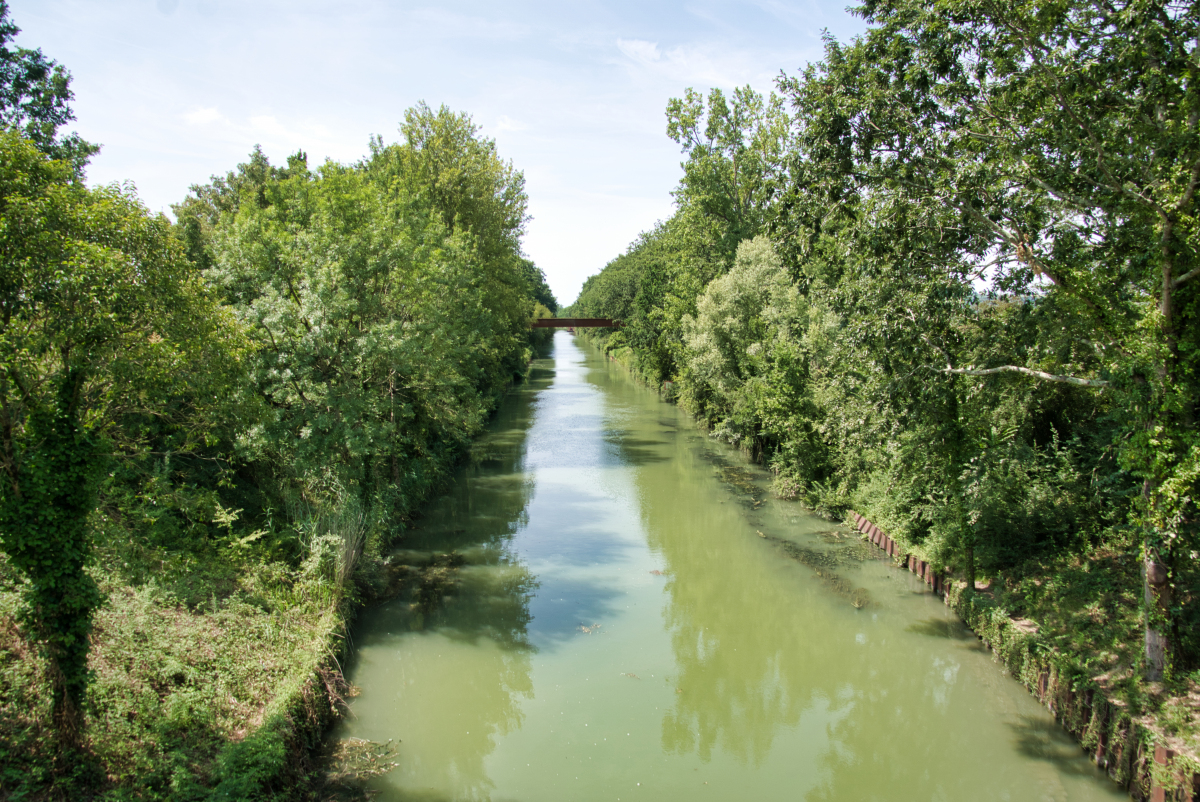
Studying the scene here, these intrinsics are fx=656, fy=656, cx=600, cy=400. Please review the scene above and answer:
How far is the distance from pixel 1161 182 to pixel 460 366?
60.3 ft

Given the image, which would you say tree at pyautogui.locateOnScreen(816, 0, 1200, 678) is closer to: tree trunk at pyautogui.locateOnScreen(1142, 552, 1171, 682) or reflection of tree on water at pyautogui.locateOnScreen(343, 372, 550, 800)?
tree trunk at pyautogui.locateOnScreen(1142, 552, 1171, 682)

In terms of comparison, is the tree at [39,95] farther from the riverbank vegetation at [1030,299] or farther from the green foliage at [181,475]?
the riverbank vegetation at [1030,299]

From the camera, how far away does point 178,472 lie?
466 inches

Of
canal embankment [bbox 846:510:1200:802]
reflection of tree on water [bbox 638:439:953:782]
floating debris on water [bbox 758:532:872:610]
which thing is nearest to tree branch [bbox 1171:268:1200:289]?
canal embankment [bbox 846:510:1200:802]

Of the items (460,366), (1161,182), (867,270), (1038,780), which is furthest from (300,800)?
(460,366)

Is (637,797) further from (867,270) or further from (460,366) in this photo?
(460,366)

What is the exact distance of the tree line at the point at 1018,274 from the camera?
27.0 feet

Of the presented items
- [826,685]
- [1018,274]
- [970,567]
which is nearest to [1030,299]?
[1018,274]

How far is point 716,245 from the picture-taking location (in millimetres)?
35531

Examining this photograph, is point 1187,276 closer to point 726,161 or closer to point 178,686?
point 178,686

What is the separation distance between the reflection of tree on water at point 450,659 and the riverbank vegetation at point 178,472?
2.96 ft

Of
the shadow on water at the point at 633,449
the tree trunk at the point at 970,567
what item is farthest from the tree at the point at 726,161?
the tree trunk at the point at 970,567

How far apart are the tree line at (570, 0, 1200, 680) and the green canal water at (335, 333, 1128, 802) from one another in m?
2.24

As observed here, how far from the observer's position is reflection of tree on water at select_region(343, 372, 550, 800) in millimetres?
9266
